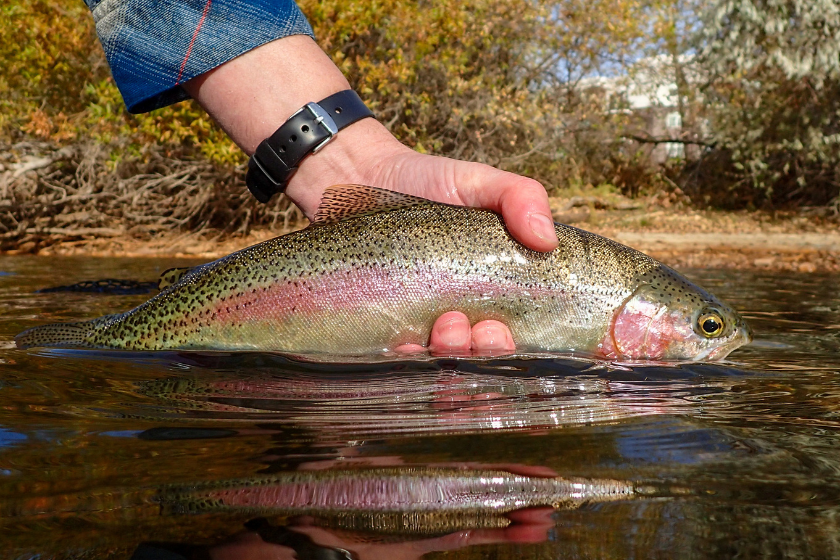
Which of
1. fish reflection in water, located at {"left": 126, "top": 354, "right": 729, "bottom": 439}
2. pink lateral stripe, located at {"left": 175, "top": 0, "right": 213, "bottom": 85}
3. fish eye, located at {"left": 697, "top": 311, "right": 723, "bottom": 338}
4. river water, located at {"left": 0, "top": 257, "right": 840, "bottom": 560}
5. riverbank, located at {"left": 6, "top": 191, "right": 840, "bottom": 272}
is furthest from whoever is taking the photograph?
riverbank, located at {"left": 6, "top": 191, "right": 840, "bottom": 272}

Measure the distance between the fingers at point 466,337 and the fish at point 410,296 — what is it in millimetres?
37

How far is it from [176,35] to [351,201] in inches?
50.0

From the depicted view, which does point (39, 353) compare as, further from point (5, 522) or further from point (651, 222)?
point (651, 222)

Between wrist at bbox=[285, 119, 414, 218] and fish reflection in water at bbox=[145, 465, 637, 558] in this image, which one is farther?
wrist at bbox=[285, 119, 414, 218]

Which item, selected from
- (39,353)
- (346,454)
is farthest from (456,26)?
(346,454)

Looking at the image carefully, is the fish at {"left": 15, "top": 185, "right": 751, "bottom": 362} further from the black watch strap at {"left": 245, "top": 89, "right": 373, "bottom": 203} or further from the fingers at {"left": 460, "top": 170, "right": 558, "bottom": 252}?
the black watch strap at {"left": 245, "top": 89, "right": 373, "bottom": 203}

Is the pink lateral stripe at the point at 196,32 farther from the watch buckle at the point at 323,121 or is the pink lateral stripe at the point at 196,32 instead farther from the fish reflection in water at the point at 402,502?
the fish reflection in water at the point at 402,502

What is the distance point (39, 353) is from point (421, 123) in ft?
40.9

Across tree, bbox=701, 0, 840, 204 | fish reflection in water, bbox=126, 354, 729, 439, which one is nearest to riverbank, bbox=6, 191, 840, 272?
tree, bbox=701, 0, 840, 204

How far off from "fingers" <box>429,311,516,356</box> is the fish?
0.12 feet

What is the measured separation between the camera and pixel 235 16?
3932mm

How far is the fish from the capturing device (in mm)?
3330

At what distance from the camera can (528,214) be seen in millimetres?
3246

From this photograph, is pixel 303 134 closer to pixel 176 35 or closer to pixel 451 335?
pixel 176 35
